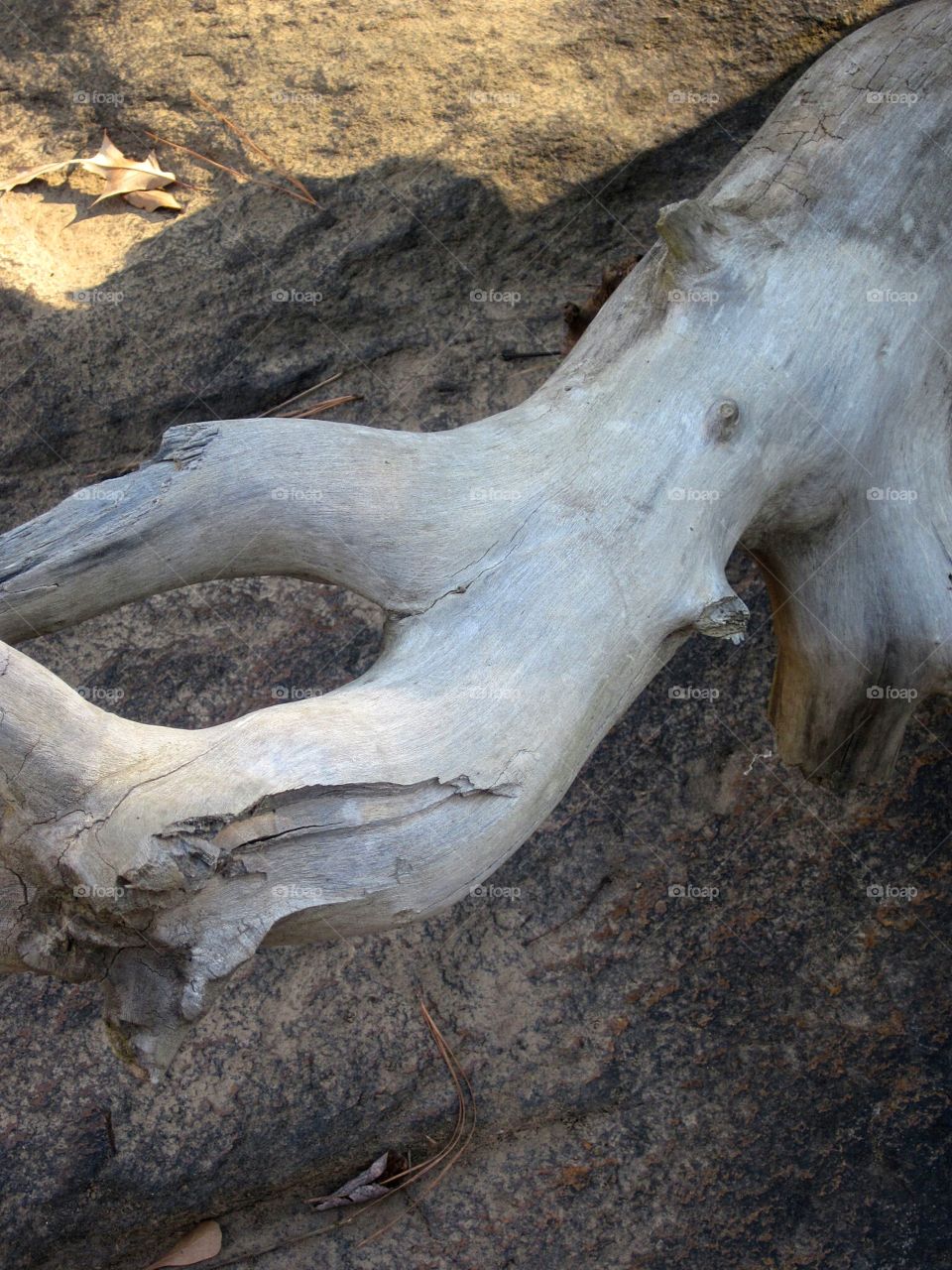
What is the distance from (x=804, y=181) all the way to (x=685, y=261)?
316 millimetres

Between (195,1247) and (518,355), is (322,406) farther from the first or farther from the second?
(195,1247)

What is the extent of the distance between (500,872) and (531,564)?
103 cm

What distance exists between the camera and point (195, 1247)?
7.93 ft

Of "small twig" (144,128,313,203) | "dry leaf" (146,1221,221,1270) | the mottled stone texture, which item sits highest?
"small twig" (144,128,313,203)

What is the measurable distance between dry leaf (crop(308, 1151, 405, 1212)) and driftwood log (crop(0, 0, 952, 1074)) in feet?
3.63

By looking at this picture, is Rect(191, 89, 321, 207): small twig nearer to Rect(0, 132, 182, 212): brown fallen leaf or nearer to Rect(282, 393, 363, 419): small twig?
Rect(0, 132, 182, 212): brown fallen leaf

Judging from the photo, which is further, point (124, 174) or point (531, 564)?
point (124, 174)

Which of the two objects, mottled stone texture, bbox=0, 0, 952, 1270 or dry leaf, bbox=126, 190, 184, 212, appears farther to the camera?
dry leaf, bbox=126, 190, 184, 212

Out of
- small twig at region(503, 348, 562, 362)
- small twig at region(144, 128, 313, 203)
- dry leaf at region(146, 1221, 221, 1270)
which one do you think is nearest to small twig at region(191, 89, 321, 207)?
small twig at region(144, 128, 313, 203)

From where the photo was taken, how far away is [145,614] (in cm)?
278

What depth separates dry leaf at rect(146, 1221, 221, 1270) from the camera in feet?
7.89

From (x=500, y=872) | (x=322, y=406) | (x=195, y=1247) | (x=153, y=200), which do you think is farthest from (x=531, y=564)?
(x=153, y=200)

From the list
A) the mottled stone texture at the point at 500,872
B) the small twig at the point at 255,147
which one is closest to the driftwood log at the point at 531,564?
the mottled stone texture at the point at 500,872

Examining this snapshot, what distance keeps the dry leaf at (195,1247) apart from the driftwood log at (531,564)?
1.14 m
